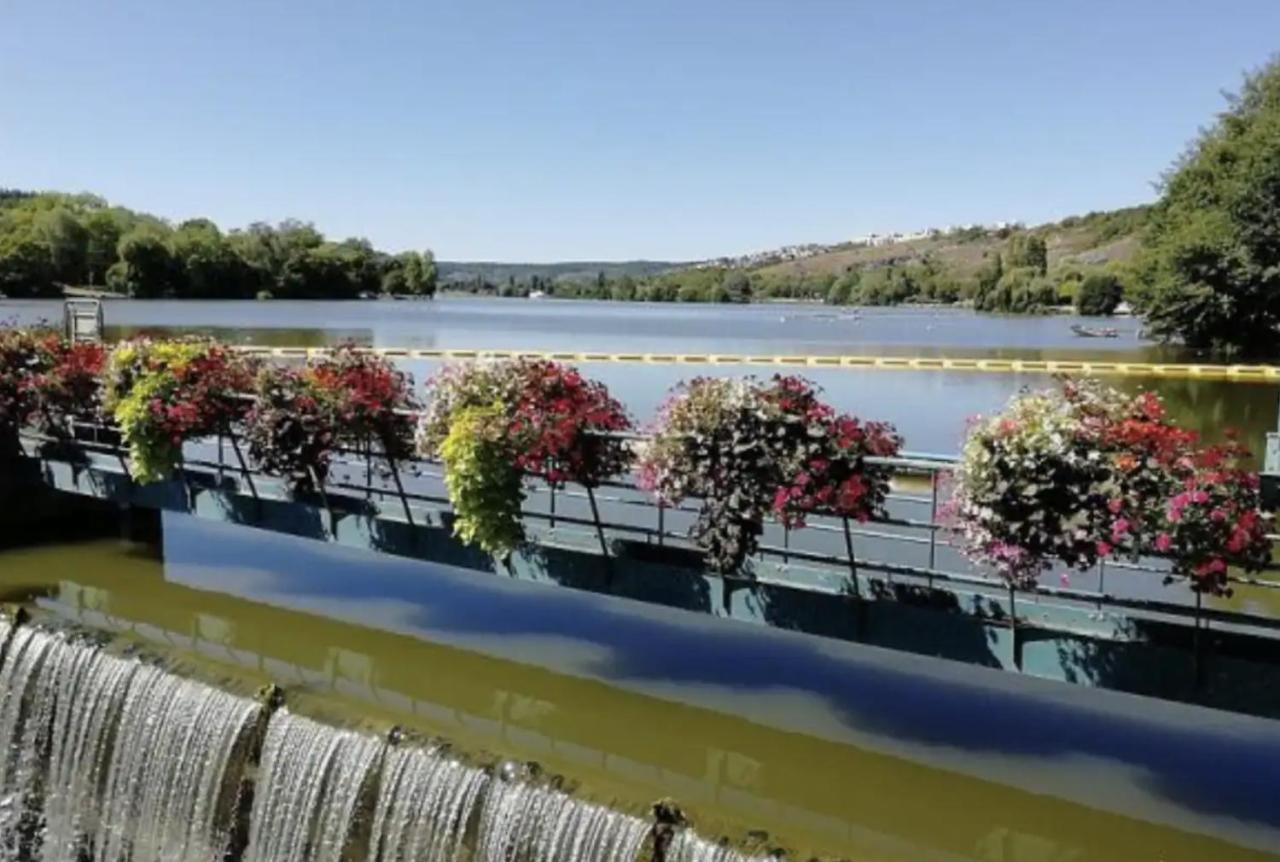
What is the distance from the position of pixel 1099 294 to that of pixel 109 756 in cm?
11269

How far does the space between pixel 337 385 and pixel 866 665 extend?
4.97 metres

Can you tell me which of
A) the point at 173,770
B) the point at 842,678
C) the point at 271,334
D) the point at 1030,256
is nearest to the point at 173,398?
the point at 173,770

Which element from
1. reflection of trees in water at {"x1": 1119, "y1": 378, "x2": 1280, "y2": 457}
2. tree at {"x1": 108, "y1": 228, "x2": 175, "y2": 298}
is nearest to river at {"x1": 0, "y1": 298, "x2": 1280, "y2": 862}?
reflection of trees in water at {"x1": 1119, "y1": 378, "x2": 1280, "y2": 457}

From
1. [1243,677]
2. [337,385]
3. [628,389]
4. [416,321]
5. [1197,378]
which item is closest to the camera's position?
[1243,677]

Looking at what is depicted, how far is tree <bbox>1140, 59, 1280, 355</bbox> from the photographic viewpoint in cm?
4791

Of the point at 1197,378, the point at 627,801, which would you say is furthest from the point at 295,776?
the point at 1197,378

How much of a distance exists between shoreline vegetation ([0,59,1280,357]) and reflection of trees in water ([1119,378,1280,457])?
16.2 m

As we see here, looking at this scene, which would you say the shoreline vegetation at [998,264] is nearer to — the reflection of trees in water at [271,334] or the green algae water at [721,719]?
the reflection of trees in water at [271,334]

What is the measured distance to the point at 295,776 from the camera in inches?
307

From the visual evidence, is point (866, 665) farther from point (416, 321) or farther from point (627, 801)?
point (416, 321)

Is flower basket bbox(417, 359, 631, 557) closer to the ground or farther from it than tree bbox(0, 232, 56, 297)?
closer to the ground

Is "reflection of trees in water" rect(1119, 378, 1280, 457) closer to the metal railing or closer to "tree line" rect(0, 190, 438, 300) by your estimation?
the metal railing

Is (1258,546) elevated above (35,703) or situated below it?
above

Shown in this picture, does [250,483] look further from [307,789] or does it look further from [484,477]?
[307,789]
